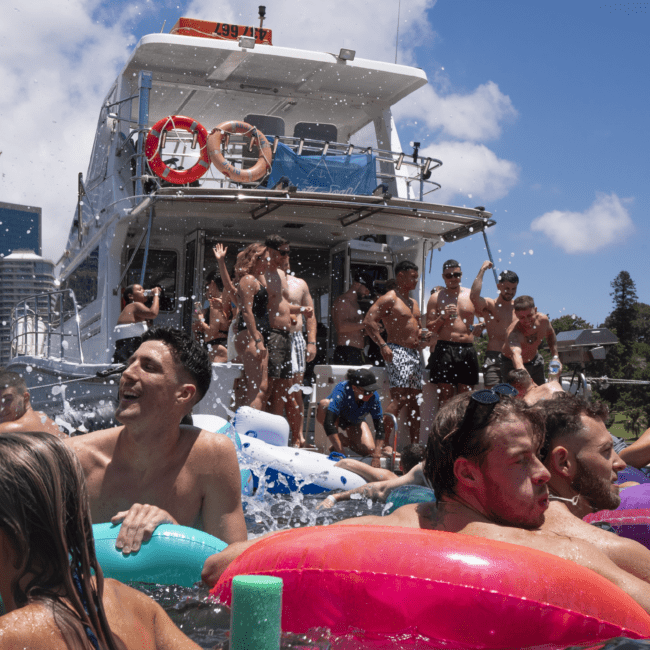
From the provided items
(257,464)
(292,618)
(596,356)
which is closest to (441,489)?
(292,618)

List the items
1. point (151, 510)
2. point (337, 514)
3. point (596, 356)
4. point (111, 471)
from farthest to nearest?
point (596, 356) < point (337, 514) < point (111, 471) < point (151, 510)

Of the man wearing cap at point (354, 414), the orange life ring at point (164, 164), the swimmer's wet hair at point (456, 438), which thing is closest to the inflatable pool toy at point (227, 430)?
the man wearing cap at point (354, 414)

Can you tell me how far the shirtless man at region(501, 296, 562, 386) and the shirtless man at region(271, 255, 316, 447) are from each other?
84.1 inches

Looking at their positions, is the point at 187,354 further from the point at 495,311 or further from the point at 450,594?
the point at 495,311

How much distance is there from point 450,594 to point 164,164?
6603mm

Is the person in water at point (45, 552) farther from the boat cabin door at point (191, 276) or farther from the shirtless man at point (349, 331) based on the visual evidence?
the boat cabin door at point (191, 276)

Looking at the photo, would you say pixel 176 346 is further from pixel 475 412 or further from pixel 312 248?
pixel 312 248

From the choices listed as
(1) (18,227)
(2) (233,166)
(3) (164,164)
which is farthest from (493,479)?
(1) (18,227)

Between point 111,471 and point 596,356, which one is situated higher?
point 596,356

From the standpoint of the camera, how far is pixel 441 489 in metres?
2.43

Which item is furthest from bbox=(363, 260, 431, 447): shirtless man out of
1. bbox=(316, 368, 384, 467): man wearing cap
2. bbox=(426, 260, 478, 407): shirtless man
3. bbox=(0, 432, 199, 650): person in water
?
bbox=(0, 432, 199, 650): person in water

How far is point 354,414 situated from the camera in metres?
6.92

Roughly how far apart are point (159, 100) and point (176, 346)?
25.3 feet

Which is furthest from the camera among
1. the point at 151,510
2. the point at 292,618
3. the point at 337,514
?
the point at 337,514
